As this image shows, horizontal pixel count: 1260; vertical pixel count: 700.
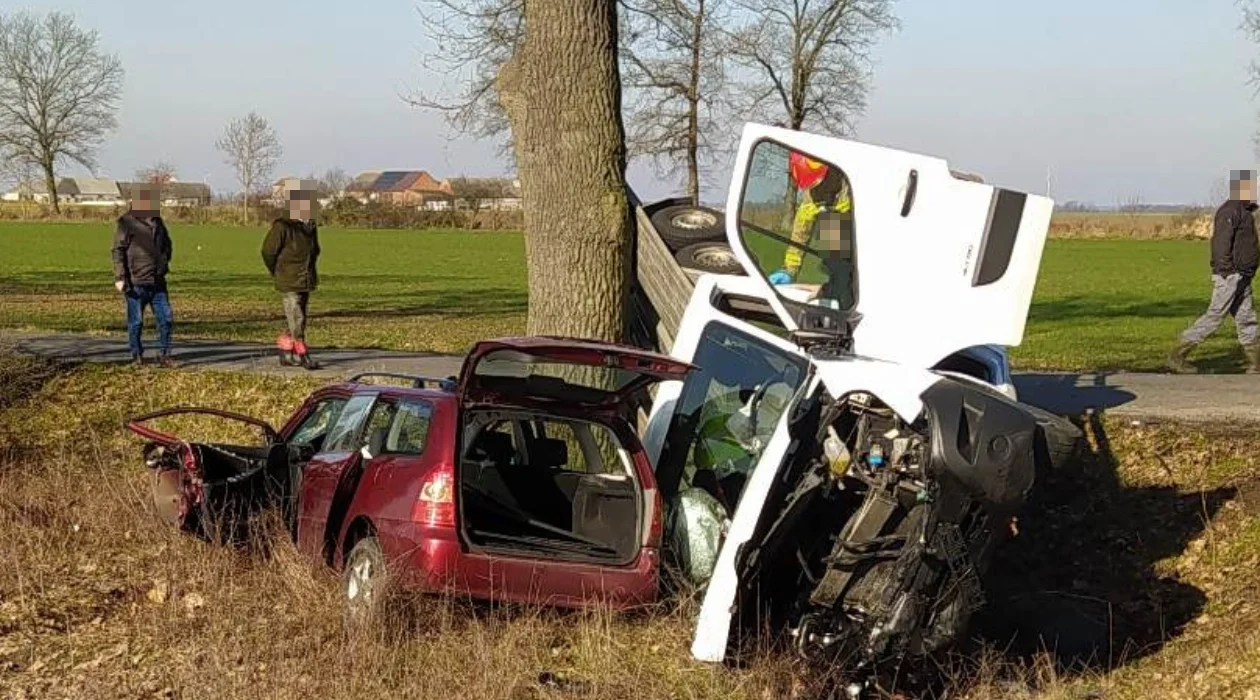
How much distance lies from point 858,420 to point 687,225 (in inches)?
220

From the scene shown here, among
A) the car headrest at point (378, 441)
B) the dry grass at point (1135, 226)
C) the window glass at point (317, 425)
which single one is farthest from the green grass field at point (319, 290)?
the dry grass at point (1135, 226)

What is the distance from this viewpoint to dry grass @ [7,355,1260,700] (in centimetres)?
585

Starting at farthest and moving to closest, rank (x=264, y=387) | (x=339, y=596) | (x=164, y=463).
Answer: (x=264, y=387)
(x=164, y=463)
(x=339, y=596)

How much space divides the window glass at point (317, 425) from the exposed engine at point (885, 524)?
11.0ft

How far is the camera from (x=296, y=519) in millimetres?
7723

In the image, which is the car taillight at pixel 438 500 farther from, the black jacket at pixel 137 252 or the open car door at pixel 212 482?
the black jacket at pixel 137 252

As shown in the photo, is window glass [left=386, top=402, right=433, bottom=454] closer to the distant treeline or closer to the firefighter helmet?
the firefighter helmet

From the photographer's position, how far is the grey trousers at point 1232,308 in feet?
42.0

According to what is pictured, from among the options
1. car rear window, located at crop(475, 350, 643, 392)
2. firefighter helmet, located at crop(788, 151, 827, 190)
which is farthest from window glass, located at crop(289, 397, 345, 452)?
firefighter helmet, located at crop(788, 151, 827, 190)

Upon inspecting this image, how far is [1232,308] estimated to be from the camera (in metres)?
13.0

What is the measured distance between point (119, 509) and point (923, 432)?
5624mm

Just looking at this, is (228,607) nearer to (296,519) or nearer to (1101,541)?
(296,519)

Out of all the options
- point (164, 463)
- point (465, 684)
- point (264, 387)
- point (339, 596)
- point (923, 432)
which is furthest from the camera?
point (264, 387)

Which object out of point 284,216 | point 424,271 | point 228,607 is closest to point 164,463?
point 228,607
